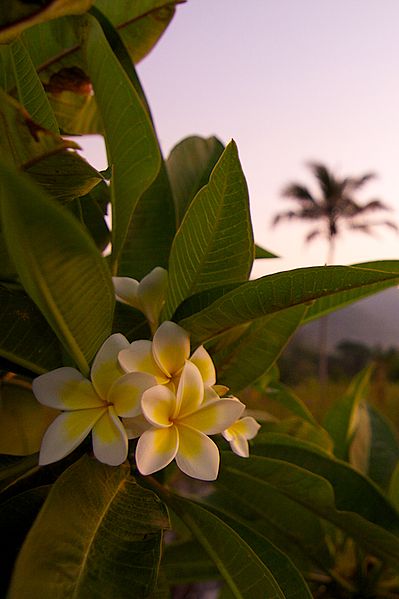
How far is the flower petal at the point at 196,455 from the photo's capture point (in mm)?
410

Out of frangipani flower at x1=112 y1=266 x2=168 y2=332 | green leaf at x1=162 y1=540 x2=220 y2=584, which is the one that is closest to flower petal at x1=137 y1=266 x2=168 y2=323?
frangipani flower at x1=112 y1=266 x2=168 y2=332

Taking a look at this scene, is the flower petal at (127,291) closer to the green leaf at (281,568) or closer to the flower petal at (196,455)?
the flower petal at (196,455)

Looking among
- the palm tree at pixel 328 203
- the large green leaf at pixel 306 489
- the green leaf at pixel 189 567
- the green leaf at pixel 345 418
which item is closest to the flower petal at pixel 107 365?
the large green leaf at pixel 306 489

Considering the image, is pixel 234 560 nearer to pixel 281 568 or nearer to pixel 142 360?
pixel 281 568

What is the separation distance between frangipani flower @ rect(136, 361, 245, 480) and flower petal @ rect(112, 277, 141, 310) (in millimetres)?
89

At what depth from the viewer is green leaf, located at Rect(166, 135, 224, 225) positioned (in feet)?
2.34

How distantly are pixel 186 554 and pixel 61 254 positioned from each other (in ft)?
1.91

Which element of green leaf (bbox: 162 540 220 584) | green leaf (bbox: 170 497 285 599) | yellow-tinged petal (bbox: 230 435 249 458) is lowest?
green leaf (bbox: 162 540 220 584)

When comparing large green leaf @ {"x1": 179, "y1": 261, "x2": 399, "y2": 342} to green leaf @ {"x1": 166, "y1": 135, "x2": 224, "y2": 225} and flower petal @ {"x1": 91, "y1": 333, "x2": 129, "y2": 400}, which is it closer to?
flower petal @ {"x1": 91, "y1": 333, "x2": 129, "y2": 400}

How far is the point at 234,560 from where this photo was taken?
0.48 meters

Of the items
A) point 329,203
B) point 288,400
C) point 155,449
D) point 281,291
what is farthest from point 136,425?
point 329,203

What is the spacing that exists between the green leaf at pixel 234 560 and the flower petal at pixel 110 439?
15 cm

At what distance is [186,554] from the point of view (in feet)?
2.59

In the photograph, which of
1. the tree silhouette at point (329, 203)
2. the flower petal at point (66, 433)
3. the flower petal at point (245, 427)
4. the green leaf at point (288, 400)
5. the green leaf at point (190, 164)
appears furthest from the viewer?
the tree silhouette at point (329, 203)
